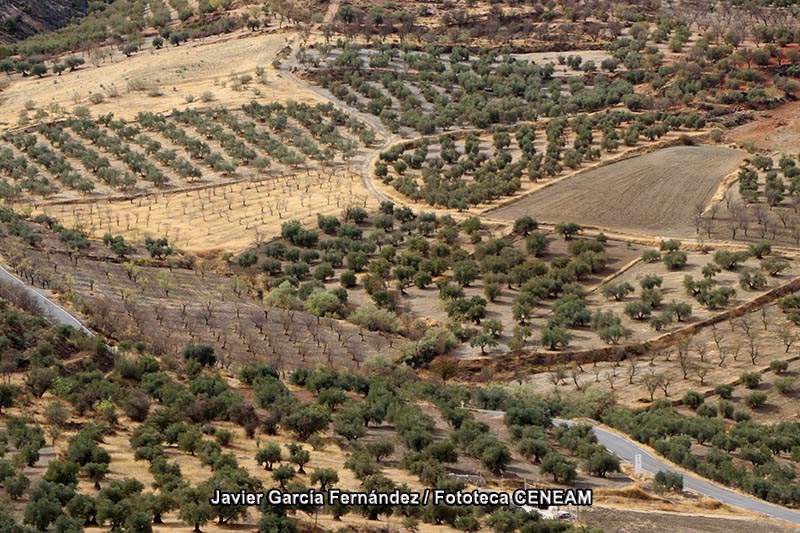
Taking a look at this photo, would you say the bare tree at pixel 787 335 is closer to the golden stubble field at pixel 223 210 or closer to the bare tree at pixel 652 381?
the bare tree at pixel 652 381

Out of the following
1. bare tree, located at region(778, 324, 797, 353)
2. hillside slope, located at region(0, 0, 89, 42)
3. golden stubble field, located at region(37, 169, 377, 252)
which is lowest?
bare tree, located at region(778, 324, 797, 353)

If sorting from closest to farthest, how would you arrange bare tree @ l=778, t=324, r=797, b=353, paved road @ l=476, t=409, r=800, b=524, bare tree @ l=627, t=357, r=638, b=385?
paved road @ l=476, t=409, r=800, b=524 < bare tree @ l=627, t=357, r=638, b=385 < bare tree @ l=778, t=324, r=797, b=353

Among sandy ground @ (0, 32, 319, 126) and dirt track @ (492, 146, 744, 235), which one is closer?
dirt track @ (492, 146, 744, 235)

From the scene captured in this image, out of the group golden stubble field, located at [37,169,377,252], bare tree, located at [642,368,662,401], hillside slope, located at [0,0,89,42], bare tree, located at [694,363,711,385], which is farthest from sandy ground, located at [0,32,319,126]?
bare tree, located at [694,363,711,385]

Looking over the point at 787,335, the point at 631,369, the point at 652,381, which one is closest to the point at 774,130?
the point at 787,335

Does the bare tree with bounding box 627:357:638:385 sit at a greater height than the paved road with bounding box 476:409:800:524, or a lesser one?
lesser

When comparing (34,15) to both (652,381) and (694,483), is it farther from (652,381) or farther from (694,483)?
(694,483)

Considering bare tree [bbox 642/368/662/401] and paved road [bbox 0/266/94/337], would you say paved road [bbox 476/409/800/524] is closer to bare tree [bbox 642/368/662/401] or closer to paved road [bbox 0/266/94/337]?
bare tree [bbox 642/368/662/401]

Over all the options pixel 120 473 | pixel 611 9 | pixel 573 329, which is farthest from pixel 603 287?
pixel 611 9

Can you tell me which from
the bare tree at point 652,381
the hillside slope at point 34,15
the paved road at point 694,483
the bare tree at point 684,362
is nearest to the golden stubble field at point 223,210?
the bare tree at point 652,381
